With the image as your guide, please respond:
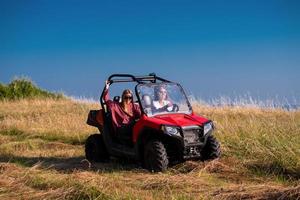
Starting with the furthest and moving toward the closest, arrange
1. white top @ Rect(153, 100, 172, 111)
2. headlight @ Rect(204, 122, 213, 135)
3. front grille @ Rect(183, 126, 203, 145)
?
1. white top @ Rect(153, 100, 172, 111)
2. headlight @ Rect(204, 122, 213, 135)
3. front grille @ Rect(183, 126, 203, 145)

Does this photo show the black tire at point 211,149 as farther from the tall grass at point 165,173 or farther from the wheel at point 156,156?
the wheel at point 156,156

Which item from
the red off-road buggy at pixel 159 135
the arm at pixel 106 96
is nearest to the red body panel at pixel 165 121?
the red off-road buggy at pixel 159 135

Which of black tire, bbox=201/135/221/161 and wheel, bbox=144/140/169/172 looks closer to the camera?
wheel, bbox=144/140/169/172

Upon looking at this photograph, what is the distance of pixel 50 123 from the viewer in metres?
18.0

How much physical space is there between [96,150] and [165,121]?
2131 millimetres

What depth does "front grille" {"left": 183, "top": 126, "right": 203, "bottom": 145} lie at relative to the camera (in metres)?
10.2

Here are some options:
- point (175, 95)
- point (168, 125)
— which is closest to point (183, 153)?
point (168, 125)

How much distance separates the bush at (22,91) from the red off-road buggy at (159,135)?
21.8 m

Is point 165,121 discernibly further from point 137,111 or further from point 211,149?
point 137,111

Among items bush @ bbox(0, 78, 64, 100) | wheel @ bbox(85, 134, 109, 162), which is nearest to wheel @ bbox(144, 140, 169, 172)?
wheel @ bbox(85, 134, 109, 162)

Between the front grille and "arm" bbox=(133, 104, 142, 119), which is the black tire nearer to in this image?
the front grille

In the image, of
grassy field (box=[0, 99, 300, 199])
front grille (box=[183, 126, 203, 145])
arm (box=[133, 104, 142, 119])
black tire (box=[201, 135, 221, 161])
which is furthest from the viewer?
arm (box=[133, 104, 142, 119])

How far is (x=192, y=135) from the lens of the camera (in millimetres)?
10281

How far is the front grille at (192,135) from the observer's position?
33.4 feet
